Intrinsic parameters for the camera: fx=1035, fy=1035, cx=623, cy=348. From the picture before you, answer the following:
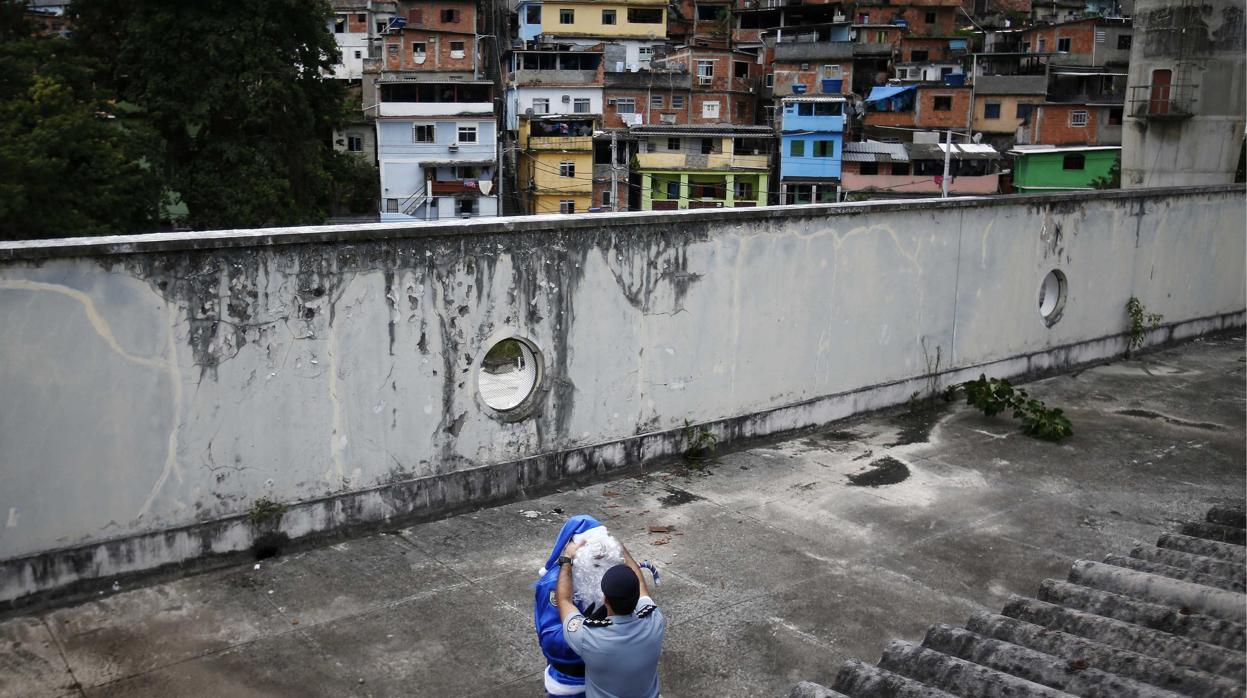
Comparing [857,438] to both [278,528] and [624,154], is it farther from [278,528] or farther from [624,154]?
[624,154]

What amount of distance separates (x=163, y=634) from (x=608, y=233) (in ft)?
13.4

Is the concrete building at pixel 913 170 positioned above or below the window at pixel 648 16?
below

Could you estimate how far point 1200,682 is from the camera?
127 inches

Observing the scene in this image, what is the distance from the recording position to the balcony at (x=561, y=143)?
1672 inches

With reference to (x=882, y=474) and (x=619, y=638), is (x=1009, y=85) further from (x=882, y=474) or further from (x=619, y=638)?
(x=619, y=638)

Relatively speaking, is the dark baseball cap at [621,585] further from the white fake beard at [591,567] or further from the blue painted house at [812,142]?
the blue painted house at [812,142]

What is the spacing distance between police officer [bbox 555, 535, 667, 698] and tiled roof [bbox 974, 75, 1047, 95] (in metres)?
46.5

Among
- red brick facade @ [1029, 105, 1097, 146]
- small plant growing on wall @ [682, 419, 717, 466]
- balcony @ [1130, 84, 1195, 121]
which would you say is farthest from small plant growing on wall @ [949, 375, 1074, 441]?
red brick facade @ [1029, 105, 1097, 146]

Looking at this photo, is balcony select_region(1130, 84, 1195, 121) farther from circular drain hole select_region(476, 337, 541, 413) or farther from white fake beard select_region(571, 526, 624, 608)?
white fake beard select_region(571, 526, 624, 608)

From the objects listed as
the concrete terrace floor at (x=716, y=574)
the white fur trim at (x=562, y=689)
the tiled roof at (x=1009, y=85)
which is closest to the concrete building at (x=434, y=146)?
the tiled roof at (x=1009, y=85)

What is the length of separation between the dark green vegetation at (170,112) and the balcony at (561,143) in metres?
16.7

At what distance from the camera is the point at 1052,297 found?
1187 cm

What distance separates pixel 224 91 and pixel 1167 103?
1998 cm

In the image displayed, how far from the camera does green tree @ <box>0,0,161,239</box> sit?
19938mm
